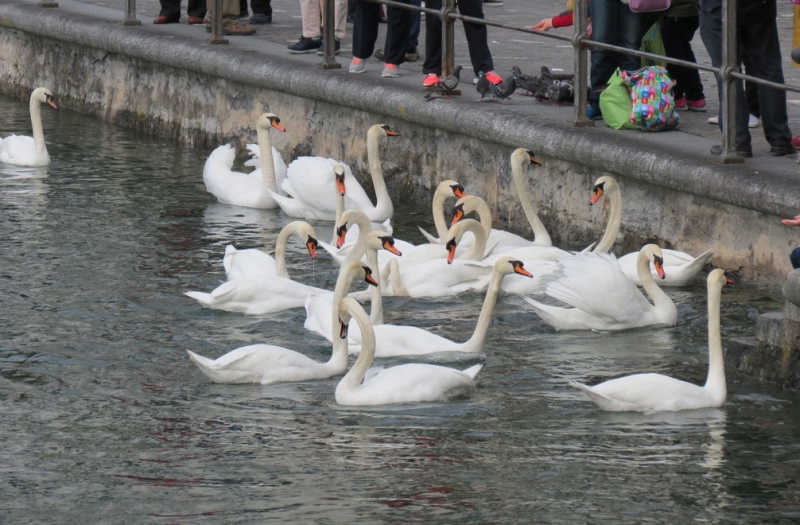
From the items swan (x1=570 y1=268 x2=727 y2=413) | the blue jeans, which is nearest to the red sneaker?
the blue jeans

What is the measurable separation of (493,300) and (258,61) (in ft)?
16.7

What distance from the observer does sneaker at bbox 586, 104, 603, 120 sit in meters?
9.89

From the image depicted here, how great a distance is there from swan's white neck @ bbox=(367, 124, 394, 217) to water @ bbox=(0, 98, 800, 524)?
3.87 feet

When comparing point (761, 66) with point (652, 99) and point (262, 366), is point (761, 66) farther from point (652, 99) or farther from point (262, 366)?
point (262, 366)

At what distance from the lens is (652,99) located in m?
9.34

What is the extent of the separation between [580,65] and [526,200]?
2.82 ft

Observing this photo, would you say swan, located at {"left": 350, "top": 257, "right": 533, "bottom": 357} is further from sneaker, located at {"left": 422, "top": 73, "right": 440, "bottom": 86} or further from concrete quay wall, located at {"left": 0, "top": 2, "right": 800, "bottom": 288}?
sneaker, located at {"left": 422, "top": 73, "right": 440, "bottom": 86}

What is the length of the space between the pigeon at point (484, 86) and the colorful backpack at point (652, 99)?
1.12 meters

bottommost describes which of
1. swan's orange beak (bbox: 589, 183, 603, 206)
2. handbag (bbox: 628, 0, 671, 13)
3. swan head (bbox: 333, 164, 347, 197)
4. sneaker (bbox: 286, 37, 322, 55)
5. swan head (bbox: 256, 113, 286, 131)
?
swan head (bbox: 333, 164, 347, 197)

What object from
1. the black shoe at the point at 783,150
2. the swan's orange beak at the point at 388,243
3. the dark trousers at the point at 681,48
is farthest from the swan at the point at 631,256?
the dark trousers at the point at 681,48

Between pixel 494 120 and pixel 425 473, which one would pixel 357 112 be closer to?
pixel 494 120

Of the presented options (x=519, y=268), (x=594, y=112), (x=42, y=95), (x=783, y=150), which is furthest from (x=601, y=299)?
(x=42, y=95)

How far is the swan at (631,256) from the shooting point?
334 inches

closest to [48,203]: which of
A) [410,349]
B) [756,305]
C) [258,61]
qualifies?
[258,61]
